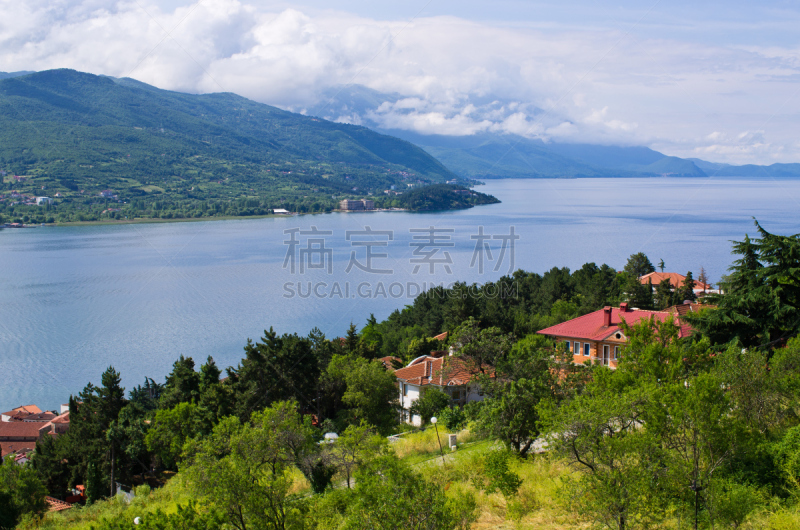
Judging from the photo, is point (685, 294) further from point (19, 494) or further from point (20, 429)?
point (20, 429)

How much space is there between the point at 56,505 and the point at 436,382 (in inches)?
405

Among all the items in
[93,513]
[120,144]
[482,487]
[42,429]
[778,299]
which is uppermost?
[120,144]

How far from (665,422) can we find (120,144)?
156093mm

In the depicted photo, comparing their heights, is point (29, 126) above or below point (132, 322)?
above

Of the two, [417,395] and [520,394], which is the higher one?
[520,394]

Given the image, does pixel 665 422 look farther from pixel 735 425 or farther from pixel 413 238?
pixel 413 238

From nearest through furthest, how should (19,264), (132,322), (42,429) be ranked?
(42,429) → (132,322) → (19,264)

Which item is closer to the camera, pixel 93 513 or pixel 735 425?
pixel 735 425

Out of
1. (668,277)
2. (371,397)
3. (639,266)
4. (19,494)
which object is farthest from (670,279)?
(19,494)

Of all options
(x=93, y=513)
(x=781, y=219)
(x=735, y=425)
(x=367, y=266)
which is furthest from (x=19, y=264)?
(x=781, y=219)

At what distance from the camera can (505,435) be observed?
991cm

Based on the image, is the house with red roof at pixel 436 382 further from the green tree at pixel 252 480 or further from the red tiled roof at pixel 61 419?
the red tiled roof at pixel 61 419

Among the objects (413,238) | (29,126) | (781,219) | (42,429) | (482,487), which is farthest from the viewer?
(29,126)

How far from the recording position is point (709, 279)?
1662 inches
